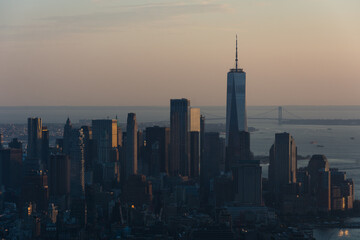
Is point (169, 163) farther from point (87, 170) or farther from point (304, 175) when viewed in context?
point (304, 175)

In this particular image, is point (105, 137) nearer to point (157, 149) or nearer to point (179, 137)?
point (157, 149)

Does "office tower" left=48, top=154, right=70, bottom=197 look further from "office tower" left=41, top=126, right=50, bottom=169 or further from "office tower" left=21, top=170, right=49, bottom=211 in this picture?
"office tower" left=41, top=126, right=50, bottom=169

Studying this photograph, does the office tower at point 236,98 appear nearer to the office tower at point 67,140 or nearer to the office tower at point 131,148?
the office tower at point 131,148

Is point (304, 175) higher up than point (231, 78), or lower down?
lower down

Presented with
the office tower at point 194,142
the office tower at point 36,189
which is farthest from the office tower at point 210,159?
the office tower at point 36,189

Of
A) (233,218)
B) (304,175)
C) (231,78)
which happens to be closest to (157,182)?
(304,175)
